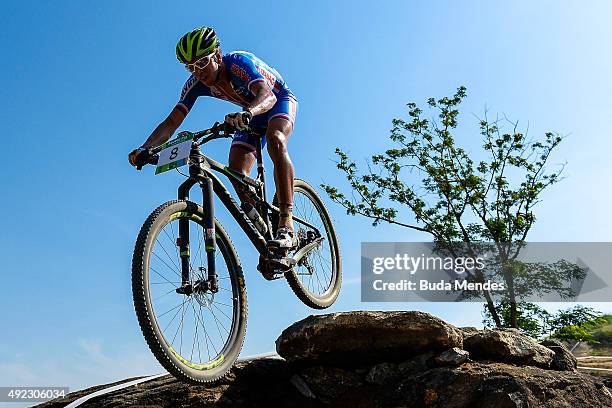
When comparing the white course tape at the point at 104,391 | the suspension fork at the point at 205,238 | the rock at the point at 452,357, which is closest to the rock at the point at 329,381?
the rock at the point at 452,357

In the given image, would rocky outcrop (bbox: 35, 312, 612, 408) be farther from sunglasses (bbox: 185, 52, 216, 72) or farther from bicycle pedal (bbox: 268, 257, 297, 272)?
sunglasses (bbox: 185, 52, 216, 72)

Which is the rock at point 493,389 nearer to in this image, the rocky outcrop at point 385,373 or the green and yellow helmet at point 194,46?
the rocky outcrop at point 385,373

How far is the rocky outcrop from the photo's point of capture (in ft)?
24.9

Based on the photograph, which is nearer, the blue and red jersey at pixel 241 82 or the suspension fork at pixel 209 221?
the suspension fork at pixel 209 221

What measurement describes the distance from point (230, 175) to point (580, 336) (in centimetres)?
1847

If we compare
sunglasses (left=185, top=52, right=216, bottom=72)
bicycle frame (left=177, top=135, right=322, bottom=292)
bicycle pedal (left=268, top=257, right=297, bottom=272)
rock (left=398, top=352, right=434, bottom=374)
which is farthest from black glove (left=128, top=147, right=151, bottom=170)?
rock (left=398, top=352, right=434, bottom=374)

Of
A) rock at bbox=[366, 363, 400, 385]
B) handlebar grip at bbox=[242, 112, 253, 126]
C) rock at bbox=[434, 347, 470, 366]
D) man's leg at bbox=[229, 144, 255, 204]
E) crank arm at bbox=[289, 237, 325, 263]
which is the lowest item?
rock at bbox=[366, 363, 400, 385]

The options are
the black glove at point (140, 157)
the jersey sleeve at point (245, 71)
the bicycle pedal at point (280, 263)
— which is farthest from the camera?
the jersey sleeve at point (245, 71)

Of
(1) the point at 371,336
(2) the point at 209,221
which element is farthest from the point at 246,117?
(1) the point at 371,336

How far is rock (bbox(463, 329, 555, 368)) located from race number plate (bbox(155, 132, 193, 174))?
4.86m

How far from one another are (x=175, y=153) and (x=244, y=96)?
1.44 meters

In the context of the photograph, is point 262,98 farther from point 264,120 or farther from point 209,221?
point 209,221

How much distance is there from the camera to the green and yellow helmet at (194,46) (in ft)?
20.7

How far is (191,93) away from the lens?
704 cm
